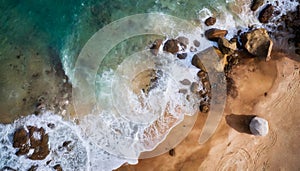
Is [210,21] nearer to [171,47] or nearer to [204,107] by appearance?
[171,47]

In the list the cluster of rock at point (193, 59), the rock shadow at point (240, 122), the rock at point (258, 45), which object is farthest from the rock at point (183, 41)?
the rock shadow at point (240, 122)

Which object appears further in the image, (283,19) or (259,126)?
(283,19)

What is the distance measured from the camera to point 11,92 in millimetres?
15383

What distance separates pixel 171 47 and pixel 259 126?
4.74m

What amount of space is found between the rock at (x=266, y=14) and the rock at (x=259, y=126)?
4246 mm

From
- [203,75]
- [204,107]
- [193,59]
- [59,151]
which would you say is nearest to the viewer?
[59,151]

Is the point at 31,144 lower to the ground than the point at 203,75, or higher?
higher

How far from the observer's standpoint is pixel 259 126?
14.9 meters

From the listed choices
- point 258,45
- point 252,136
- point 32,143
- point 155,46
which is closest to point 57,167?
point 32,143

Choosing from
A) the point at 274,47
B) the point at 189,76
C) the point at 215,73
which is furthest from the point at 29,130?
the point at 274,47

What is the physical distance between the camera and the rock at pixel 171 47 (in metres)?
15.9

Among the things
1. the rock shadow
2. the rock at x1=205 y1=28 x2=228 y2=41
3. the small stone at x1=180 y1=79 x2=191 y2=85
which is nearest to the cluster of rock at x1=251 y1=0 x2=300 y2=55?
the rock at x1=205 y1=28 x2=228 y2=41

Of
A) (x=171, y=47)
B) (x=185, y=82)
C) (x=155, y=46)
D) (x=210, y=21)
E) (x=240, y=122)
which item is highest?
(x=155, y=46)

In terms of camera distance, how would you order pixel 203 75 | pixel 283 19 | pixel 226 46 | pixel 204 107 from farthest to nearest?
pixel 283 19 → pixel 203 75 → pixel 226 46 → pixel 204 107
